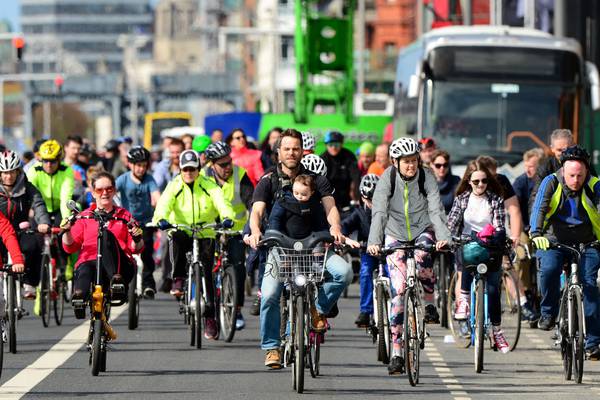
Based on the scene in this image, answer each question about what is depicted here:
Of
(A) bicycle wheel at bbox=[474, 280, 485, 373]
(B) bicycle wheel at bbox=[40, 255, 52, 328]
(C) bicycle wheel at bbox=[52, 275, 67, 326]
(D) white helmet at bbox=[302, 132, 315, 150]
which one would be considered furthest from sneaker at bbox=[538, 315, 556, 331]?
(C) bicycle wheel at bbox=[52, 275, 67, 326]

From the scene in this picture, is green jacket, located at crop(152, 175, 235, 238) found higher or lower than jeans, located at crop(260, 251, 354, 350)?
higher

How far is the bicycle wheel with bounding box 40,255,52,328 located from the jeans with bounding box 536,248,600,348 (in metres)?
5.39

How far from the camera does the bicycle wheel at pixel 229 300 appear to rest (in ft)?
53.2

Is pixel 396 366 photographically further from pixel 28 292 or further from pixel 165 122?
pixel 165 122

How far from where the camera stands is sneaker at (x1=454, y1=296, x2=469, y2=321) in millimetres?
15180

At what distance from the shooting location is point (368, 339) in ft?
55.9

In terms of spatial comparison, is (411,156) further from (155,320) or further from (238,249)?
(155,320)

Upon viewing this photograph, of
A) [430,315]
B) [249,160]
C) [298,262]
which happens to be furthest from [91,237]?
[249,160]

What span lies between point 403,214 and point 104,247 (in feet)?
7.13

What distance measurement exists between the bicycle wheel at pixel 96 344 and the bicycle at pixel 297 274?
1334mm

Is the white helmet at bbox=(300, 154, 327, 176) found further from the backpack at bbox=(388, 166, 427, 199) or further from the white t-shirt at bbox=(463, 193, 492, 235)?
the white t-shirt at bbox=(463, 193, 492, 235)

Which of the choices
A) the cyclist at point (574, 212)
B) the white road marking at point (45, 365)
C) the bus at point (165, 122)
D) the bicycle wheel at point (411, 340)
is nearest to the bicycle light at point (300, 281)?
the bicycle wheel at point (411, 340)

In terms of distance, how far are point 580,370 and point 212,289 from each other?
3.89m

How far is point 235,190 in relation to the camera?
1755 cm
